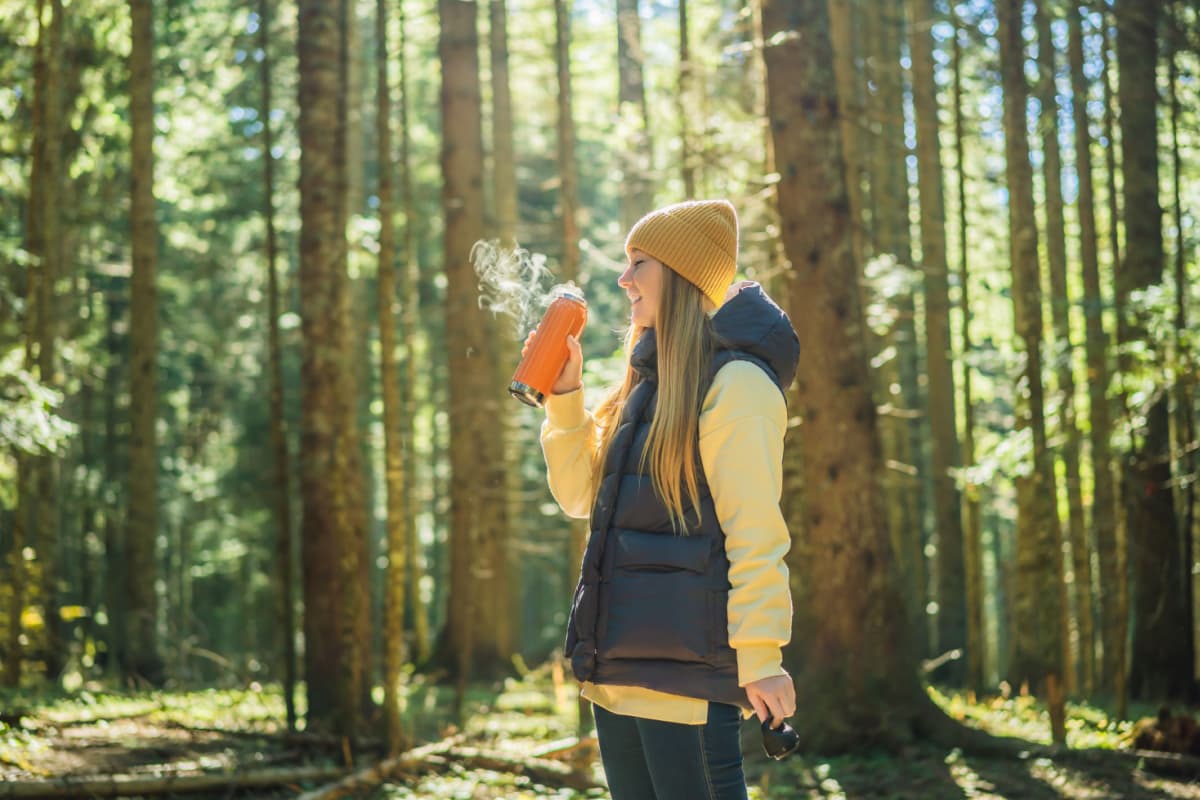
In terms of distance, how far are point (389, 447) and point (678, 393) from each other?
5388 millimetres

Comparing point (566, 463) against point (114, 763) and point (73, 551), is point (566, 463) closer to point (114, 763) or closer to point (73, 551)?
point (114, 763)

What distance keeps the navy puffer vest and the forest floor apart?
14.6 feet

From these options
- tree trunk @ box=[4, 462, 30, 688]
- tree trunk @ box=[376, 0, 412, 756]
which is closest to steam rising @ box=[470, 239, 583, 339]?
tree trunk @ box=[376, 0, 412, 756]

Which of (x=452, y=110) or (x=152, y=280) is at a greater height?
A: (x=452, y=110)

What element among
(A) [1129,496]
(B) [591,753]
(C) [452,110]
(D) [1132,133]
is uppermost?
(C) [452,110]

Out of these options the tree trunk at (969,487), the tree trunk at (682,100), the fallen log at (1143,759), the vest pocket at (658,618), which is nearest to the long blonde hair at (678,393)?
the vest pocket at (658,618)

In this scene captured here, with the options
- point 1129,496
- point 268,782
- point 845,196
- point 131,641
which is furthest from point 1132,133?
point 131,641

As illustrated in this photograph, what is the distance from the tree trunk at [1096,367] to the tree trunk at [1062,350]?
21 centimetres

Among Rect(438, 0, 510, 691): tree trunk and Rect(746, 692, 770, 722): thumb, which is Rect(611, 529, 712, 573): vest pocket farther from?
Rect(438, 0, 510, 691): tree trunk

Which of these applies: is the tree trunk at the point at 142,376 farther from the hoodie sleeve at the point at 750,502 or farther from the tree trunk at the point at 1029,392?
the hoodie sleeve at the point at 750,502

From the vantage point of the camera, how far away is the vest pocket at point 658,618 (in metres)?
2.94

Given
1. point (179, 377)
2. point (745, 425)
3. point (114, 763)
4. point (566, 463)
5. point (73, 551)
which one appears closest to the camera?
point (745, 425)

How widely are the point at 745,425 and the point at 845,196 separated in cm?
616

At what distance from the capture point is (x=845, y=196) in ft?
28.8
